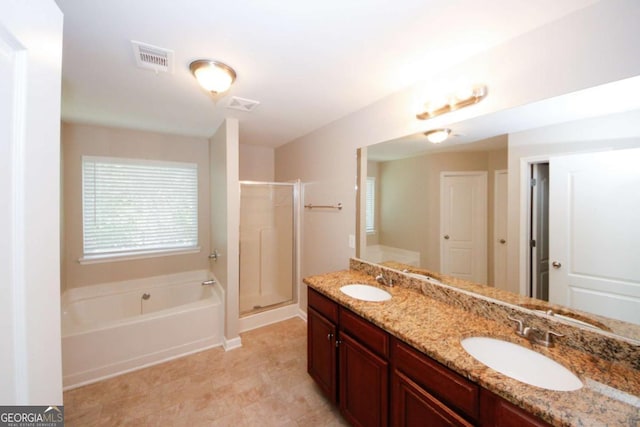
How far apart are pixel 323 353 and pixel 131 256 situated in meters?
2.62

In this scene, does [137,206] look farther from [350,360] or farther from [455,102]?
[455,102]

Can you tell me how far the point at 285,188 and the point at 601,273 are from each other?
2.96 meters

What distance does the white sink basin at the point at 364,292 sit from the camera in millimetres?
1833

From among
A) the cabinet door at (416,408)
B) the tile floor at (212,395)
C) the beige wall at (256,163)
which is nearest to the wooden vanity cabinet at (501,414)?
the cabinet door at (416,408)

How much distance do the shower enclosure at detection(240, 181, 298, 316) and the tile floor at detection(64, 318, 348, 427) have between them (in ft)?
3.06

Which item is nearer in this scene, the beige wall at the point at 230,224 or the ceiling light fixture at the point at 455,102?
the ceiling light fixture at the point at 455,102

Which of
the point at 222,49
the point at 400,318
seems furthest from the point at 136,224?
the point at 400,318

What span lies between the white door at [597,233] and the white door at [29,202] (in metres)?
1.96

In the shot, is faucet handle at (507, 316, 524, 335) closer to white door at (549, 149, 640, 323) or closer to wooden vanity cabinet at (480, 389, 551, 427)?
white door at (549, 149, 640, 323)

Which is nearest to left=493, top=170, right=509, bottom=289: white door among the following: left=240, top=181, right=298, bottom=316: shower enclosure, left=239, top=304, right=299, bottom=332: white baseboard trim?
left=240, top=181, right=298, bottom=316: shower enclosure

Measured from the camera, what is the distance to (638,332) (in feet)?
3.33

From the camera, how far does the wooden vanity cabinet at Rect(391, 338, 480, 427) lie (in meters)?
0.97

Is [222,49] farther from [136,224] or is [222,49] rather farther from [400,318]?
[136,224]

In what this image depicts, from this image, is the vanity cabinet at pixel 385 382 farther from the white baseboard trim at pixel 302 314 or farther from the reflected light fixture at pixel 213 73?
the reflected light fixture at pixel 213 73
